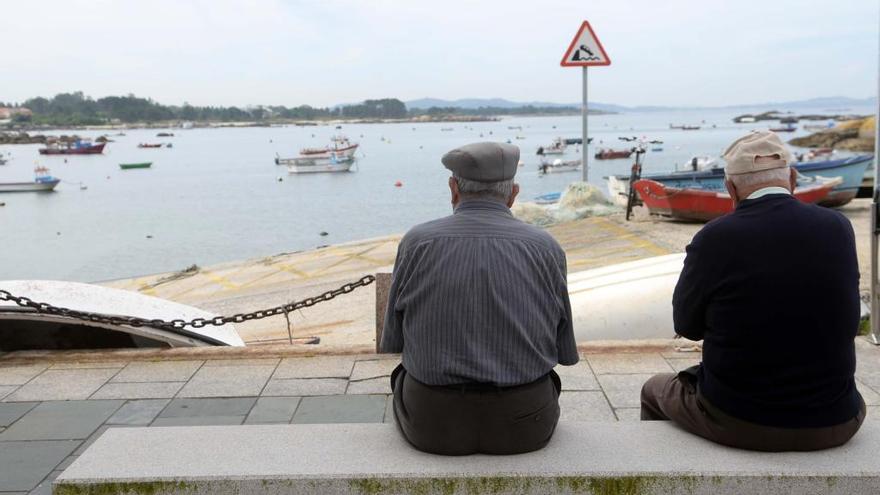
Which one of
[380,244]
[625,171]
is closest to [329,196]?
[625,171]

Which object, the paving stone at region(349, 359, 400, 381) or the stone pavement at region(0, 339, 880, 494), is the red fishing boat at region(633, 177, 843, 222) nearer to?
the stone pavement at region(0, 339, 880, 494)

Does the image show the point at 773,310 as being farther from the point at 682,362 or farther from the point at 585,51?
the point at 585,51

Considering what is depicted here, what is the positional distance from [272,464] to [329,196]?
48020mm

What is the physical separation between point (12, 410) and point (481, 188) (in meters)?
3.42

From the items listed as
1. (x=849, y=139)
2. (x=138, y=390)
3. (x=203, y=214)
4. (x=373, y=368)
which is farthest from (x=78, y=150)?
(x=373, y=368)

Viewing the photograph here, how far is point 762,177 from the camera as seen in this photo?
8.87 ft

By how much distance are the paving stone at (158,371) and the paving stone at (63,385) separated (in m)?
0.11

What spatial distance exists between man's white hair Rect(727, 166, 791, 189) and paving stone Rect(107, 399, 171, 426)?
11.0 ft

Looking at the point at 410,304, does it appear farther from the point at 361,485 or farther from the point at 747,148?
the point at 747,148

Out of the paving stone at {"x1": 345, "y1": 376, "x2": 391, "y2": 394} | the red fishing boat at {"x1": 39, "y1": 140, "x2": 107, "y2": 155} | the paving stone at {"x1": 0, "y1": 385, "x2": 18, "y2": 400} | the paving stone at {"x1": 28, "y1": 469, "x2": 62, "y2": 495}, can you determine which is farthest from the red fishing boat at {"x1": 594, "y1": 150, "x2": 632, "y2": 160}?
the red fishing boat at {"x1": 39, "y1": 140, "x2": 107, "y2": 155}

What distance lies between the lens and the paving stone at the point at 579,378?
4.98 metres

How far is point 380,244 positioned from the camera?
20.8m

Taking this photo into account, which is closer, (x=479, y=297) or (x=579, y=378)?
(x=479, y=297)

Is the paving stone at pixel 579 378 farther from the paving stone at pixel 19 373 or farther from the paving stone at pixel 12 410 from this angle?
the paving stone at pixel 19 373
